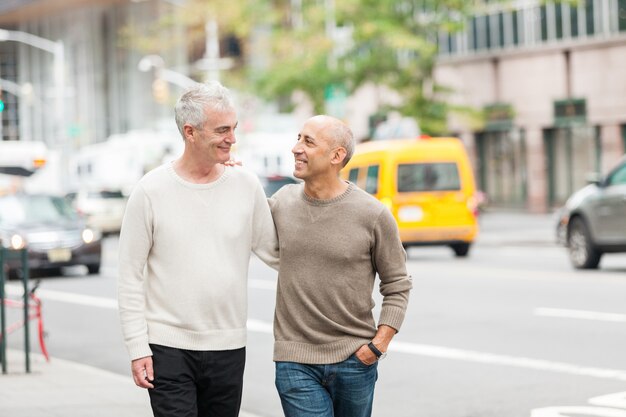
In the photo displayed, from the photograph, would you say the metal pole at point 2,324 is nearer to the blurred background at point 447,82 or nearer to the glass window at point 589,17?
the blurred background at point 447,82

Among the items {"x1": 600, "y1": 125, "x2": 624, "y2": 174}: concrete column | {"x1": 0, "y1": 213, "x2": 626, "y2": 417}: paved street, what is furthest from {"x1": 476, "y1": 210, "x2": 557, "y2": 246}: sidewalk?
{"x1": 0, "y1": 213, "x2": 626, "y2": 417}: paved street

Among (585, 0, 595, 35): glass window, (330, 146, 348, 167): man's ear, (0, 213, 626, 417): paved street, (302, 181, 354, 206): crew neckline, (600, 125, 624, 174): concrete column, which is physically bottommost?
(0, 213, 626, 417): paved street

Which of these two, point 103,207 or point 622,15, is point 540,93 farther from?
point 103,207

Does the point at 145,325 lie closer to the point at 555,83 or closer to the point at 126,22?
the point at 555,83

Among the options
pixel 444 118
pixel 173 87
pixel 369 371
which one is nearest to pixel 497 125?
pixel 444 118

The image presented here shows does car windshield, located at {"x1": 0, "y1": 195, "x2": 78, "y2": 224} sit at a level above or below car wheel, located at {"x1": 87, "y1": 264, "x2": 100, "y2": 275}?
above

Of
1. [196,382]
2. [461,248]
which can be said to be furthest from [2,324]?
[461,248]

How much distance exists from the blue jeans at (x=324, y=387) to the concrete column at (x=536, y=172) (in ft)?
122

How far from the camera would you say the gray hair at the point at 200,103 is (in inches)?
197

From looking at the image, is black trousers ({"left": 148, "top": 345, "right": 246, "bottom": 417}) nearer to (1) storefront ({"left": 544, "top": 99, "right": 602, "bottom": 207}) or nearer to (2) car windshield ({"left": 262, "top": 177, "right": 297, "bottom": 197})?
(2) car windshield ({"left": 262, "top": 177, "right": 297, "bottom": 197})

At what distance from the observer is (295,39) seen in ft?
125

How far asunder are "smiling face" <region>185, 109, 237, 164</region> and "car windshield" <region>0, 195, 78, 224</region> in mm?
18298

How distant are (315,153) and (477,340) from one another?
7562 mm

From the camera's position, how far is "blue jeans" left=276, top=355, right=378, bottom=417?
199 inches
